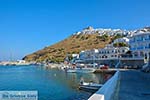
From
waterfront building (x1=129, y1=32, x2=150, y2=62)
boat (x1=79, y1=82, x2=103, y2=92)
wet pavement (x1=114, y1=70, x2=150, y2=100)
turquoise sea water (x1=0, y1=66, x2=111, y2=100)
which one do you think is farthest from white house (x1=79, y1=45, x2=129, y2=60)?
wet pavement (x1=114, y1=70, x2=150, y2=100)

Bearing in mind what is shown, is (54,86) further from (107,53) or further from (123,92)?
(107,53)

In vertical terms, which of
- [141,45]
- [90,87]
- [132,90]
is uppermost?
[141,45]

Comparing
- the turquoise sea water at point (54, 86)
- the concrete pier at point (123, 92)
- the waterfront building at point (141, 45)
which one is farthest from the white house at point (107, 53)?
the concrete pier at point (123, 92)

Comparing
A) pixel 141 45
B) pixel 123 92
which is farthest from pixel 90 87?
pixel 141 45

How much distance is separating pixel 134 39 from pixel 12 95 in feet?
190

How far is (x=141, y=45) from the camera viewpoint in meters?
67.3

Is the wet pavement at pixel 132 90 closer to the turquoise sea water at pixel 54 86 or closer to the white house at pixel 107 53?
the turquoise sea water at pixel 54 86

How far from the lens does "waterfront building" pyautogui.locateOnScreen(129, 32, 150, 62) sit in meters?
64.5

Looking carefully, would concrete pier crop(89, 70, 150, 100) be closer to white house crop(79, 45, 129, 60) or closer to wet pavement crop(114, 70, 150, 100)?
wet pavement crop(114, 70, 150, 100)

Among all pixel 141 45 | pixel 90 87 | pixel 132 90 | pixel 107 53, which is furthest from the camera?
pixel 107 53

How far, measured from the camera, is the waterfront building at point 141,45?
212 ft

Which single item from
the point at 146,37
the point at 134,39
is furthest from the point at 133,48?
the point at 146,37

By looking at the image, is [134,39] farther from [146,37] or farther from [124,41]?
[124,41]

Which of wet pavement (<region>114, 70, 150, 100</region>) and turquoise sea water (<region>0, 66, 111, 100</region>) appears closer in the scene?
wet pavement (<region>114, 70, 150, 100</region>)
